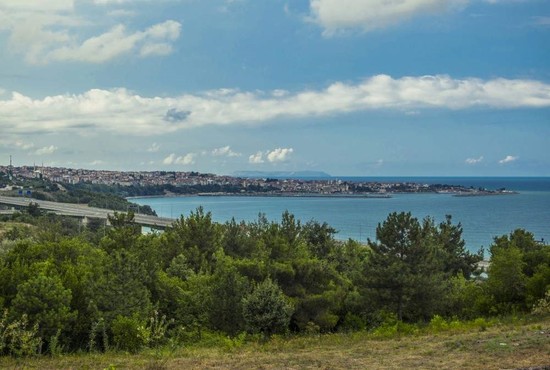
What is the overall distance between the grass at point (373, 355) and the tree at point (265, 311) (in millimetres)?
5150

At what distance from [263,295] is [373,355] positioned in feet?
27.5

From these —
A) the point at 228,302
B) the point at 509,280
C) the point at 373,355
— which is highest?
the point at 373,355

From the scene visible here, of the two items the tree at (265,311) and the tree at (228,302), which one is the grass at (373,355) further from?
the tree at (228,302)

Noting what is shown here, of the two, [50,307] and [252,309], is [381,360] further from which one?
[50,307]

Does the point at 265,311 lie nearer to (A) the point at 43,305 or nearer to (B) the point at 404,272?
(B) the point at 404,272

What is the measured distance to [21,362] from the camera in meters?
Answer: 12.1

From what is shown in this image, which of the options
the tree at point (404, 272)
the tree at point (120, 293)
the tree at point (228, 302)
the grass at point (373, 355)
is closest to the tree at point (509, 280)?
the tree at point (404, 272)

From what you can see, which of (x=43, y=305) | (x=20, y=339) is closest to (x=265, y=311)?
(x=43, y=305)

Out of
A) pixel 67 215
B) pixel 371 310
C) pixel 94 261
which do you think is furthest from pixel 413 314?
pixel 67 215

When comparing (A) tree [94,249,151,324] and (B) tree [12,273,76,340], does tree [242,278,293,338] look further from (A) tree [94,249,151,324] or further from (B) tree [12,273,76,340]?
(B) tree [12,273,76,340]

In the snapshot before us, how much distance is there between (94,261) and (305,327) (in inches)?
376

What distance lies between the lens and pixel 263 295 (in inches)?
774

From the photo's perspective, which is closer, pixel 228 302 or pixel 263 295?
pixel 263 295

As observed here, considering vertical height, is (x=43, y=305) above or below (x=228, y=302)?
above
